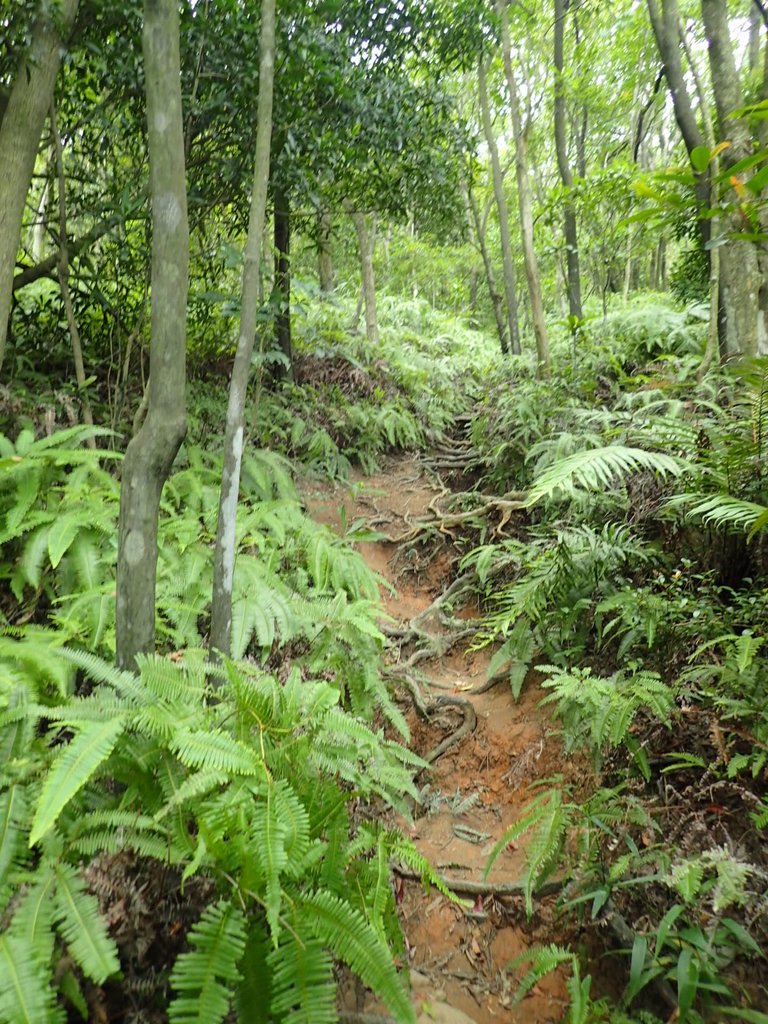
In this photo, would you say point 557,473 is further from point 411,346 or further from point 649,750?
point 411,346

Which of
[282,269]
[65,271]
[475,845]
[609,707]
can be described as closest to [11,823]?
[475,845]

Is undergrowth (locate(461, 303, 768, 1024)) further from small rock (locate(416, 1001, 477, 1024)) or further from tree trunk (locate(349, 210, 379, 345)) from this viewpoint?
tree trunk (locate(349, 210, 379, 345))

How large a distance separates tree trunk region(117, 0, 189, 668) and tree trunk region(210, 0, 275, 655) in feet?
1.69

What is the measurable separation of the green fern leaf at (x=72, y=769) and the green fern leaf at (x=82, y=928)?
0.16 metres

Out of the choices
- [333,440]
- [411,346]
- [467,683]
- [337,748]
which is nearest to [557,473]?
[467,683]

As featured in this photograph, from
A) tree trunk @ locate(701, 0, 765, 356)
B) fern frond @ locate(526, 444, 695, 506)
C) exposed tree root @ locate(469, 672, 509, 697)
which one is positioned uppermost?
tree trunk @ locate(701, 0, 765, 356)

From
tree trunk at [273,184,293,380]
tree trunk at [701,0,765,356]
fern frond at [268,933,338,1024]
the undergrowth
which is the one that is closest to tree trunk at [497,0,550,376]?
the undergrowth

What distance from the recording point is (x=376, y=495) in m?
7.01

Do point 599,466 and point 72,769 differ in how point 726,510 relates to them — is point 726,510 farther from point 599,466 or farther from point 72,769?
point 72,769

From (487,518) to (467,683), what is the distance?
7.35ft

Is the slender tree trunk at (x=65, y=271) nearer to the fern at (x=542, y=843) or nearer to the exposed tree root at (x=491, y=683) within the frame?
the exposed tree root at (x=491, y=683)

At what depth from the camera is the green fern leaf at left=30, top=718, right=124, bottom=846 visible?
1619 millimetres

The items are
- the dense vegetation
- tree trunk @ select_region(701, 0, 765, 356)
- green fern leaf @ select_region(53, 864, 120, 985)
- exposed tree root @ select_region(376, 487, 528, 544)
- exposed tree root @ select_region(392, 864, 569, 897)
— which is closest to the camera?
green fern leaf @ select_region(53, 864, 120, 985)

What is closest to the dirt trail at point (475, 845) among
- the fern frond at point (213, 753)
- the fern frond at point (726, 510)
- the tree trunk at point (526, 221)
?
the fern frond at point (213, 753)
